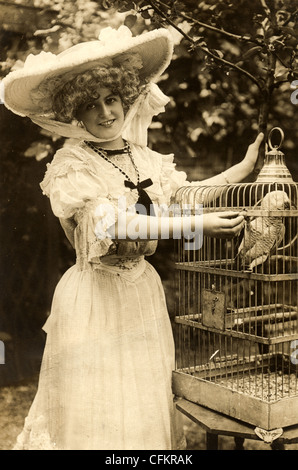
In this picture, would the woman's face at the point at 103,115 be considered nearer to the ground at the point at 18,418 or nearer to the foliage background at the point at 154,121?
the foliage background at the point at 154,121

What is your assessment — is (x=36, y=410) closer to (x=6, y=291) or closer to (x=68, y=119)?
(x=6, y=291)

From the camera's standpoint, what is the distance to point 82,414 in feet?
6.81

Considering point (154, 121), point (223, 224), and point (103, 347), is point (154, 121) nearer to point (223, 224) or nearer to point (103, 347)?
point (223, 224)

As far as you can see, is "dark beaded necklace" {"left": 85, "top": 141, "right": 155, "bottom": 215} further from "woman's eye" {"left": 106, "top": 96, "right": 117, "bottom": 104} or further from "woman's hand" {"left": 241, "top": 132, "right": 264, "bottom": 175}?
"woman's hand" {"left": 241, "top": 132, "right": 264, "bottom": 175}

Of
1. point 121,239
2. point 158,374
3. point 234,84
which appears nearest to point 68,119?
point 121,239

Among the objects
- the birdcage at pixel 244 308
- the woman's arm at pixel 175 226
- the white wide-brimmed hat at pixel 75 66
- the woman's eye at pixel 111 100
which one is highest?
the white wide-brimmed hat at pixel 75 66

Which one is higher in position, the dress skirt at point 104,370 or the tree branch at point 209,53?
the tree branch at point 209,53

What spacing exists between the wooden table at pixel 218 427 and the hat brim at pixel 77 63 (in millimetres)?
1199

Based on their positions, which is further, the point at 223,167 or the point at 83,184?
the point at 223,167

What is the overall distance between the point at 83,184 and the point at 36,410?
0.87 m

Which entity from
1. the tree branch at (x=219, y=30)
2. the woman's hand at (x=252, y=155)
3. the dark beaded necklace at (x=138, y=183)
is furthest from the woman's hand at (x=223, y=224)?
the tree branch at (x=219, y=30)

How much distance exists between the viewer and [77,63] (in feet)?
6.36

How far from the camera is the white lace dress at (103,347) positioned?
2.06 m

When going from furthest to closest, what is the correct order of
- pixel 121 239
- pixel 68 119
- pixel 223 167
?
pixel 223 167, pixel 68 119, pixel 121 239
